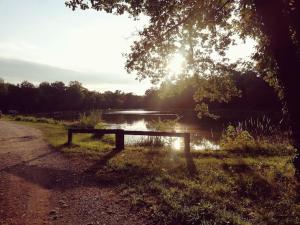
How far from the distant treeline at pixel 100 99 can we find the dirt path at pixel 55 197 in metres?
55.0

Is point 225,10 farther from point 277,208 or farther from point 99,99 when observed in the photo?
point 99,99

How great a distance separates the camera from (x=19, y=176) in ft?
31.7

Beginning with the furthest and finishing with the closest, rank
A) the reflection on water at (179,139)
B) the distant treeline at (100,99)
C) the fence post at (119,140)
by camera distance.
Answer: the distant treeline at (100,99), the reflection on water at (179,139), the fence post at (119,140)

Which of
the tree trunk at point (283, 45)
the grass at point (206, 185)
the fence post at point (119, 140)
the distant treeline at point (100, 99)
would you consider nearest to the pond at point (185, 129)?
the fence post at point (119, 140)

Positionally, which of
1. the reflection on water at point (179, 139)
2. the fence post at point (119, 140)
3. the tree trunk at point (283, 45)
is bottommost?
the reflection on water at point (179, 139)

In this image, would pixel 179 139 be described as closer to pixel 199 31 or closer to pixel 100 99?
pixel 199 31

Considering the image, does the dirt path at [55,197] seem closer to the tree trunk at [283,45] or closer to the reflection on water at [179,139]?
the tree trunk at [283,45]

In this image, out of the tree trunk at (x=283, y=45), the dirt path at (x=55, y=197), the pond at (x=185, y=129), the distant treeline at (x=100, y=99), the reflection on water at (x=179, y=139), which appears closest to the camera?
the dirt path at (x=55, y=197)

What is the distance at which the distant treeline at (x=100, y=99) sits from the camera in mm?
75062

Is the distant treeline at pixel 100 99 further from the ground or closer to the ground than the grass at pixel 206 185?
further from the ground

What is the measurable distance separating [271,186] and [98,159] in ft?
21.3

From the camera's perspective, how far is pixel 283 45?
7.07 metres

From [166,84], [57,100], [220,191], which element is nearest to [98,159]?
[166,84]

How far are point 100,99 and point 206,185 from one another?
458 feet
